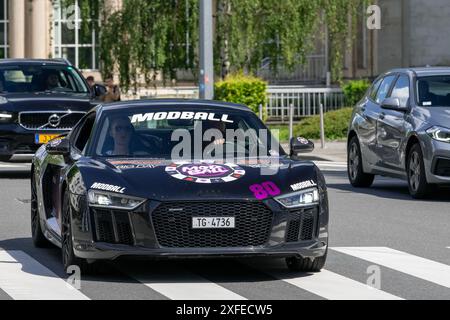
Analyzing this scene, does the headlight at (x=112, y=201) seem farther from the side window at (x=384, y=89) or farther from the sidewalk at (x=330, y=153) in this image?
the sidewalk at (x=330, y=153)

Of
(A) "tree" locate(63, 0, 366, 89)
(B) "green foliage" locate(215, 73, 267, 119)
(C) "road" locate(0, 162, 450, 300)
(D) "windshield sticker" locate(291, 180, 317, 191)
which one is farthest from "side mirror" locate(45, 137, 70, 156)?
(A) "tree" locate(63, 0, 366, 89)

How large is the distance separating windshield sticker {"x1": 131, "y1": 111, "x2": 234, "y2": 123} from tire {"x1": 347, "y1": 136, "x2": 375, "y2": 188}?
8713mm

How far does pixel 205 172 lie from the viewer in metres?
11.5

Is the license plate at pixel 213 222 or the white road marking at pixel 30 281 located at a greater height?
the license plate at pixel 213 222

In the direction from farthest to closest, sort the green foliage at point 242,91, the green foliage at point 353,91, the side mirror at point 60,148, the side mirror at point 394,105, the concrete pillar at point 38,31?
1. the concrete pillar at point 38,31
2. the green foliage at point 353,91
3. the green foliage at point 242,91
4. the side mirror at point 394,105
5. the side mirror at point 60,148

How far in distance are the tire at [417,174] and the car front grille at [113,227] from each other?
824 cm

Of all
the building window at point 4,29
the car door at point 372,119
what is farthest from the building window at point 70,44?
the car door at point 372,119

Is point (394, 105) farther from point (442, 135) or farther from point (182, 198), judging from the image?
point (182, 198)

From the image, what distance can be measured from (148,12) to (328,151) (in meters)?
9.07

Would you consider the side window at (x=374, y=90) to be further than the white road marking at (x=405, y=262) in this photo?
Yes

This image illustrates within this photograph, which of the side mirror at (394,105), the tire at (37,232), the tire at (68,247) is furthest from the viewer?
the side mirror at (394,105)

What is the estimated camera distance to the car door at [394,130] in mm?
19656

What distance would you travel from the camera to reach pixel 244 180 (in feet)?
37.3

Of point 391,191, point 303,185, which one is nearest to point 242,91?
point 391,191
